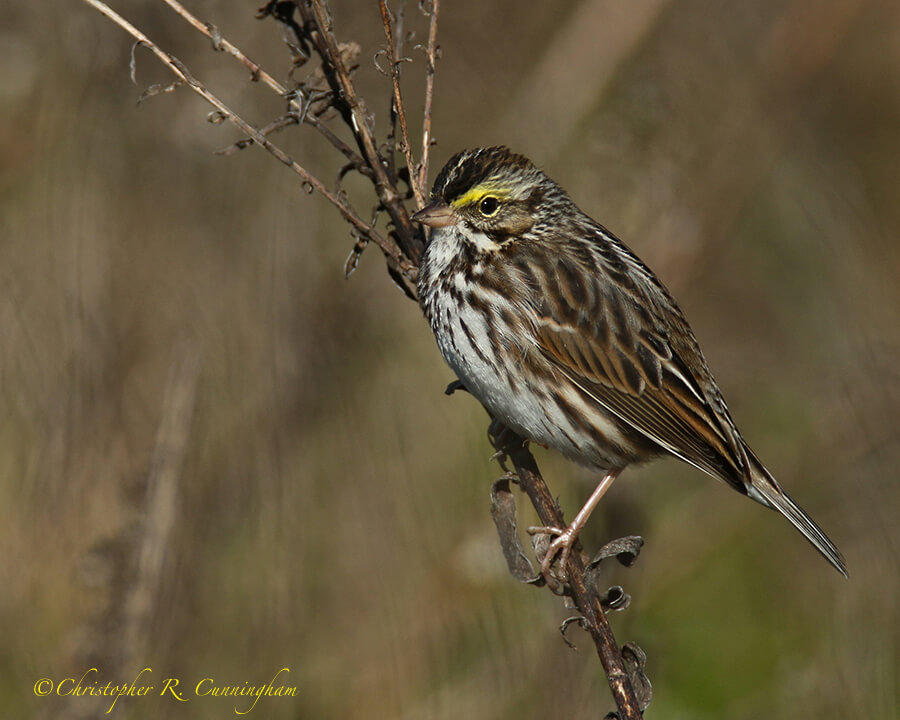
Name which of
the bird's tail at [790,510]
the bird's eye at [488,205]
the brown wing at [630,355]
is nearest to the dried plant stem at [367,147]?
the bird's eye at [488,205]

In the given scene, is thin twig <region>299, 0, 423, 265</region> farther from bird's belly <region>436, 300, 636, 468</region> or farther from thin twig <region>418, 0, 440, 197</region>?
bird's belly <region>436, 300, 636, 468</region>

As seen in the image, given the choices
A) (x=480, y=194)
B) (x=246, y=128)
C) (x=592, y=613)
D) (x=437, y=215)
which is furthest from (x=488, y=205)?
(x=592, y=613)

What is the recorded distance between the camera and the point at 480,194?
364 centimetres

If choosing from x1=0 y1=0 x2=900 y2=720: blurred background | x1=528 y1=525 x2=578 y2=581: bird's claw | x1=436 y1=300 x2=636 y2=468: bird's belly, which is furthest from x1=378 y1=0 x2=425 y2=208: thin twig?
x1=528 y1=525 x2=578 y2=581: bird's claw

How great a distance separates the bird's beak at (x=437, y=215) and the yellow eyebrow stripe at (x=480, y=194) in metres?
0.04

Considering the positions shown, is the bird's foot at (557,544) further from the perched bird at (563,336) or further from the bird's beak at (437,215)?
the bird's beak at (437,215)

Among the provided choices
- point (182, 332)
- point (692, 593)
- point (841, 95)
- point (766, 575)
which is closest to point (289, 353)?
point (182, 332)

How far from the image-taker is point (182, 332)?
411cm

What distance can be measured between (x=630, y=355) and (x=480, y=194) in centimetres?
78

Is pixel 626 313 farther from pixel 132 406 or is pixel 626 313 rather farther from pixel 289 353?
pixel 132 406

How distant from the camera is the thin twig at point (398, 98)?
320 centimetres

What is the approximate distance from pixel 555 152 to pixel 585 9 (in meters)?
0.89

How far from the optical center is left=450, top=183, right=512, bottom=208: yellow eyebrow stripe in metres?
3.58

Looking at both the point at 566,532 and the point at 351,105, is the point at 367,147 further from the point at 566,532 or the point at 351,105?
the point at 566,532
